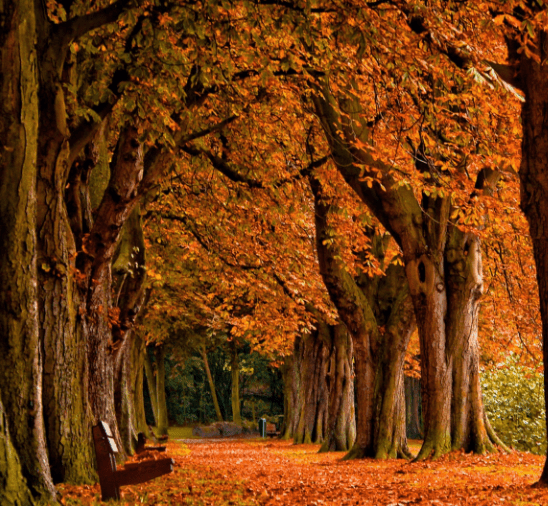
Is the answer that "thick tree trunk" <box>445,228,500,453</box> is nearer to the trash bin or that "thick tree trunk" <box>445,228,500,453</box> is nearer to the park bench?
the park bench

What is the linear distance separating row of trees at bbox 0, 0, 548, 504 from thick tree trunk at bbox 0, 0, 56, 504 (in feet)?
0.06

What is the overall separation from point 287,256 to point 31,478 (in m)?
12.3

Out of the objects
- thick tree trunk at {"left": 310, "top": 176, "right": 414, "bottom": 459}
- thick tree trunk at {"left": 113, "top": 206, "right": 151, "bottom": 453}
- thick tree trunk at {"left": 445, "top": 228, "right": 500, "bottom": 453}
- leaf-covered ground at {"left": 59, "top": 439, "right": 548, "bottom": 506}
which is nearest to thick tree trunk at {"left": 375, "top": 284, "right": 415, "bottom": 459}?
thick tree trunk at {"left": 310, "top": 176, "right": 414, "bottom": 459}

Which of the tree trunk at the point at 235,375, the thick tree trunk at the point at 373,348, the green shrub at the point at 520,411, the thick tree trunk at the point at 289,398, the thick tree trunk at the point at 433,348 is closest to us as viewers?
the thick tree trunk at the point at 433,348

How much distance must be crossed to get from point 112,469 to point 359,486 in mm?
3554

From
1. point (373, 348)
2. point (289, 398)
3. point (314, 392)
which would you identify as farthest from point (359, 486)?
point (289, 398)

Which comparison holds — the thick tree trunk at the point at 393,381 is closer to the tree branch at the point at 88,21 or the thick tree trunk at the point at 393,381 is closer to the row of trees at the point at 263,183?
the row of trees at the point at 263,183

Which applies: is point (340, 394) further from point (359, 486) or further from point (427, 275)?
point (359, 486)

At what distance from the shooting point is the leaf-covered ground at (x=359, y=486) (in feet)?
24.8

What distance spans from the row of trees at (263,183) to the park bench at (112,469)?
84 cm

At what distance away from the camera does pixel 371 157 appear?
39.8ft

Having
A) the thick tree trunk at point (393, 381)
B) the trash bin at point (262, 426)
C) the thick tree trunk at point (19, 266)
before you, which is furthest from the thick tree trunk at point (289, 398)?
the thick tree trunk at point (19, 266)

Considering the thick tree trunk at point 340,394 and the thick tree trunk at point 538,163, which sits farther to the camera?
the thick tree trunk at point 340,394

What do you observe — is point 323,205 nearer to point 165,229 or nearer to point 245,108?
point 245,108
